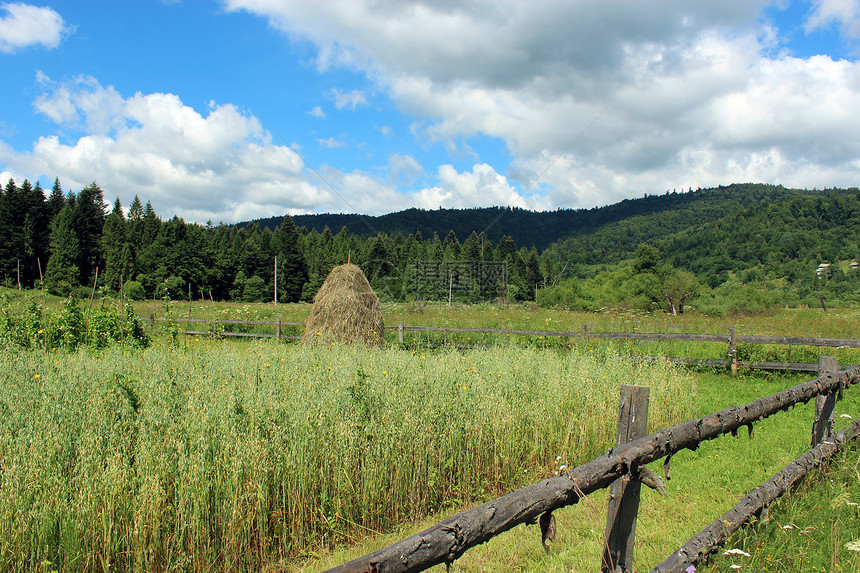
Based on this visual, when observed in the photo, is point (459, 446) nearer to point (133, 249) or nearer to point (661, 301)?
point (661, 301)

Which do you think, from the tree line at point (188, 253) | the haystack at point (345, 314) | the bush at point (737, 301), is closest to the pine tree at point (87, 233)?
the tree line at point (188, 253)

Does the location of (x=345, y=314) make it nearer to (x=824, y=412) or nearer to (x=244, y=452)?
(x=244, y=452)

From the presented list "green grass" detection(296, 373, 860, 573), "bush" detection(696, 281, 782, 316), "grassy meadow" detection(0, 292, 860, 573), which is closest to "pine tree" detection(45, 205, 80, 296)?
"grassy meadow" detection(0, 292, 860, 573)

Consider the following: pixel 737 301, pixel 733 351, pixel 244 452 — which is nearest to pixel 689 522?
pixel 244 452

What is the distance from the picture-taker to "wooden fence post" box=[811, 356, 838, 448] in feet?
13.9

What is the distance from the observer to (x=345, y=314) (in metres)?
12.2

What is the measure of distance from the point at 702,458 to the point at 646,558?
2767 mm

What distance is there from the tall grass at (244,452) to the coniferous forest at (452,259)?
2070cm

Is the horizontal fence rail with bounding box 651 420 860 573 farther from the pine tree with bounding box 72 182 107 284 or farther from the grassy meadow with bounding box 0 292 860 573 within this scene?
the pine tree with bounding box 72 182 107 284

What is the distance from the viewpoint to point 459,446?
4488mm

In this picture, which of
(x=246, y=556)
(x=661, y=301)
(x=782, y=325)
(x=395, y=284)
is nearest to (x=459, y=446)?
(x=246, y=556)

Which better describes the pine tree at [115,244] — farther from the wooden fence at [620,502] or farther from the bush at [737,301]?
the wooden fence at [620,502]

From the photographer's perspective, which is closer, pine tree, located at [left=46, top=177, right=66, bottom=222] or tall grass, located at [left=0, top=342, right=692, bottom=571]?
tall grass, located at [left=0, top=342, right=692, bottom=571]

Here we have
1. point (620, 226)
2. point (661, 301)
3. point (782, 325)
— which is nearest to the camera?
point (782, 325)
